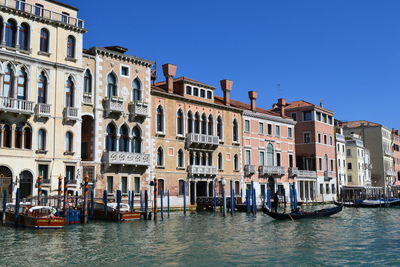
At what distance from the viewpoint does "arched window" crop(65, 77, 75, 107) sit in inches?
1057

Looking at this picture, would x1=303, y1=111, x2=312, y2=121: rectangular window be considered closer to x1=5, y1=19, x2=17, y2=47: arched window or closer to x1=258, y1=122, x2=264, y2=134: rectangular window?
x1=258, y1=122, x2=264, y2=134: rectangular window

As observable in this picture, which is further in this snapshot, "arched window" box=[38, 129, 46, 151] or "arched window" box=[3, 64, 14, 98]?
"arched window" box=[38, 129, 46, 151]

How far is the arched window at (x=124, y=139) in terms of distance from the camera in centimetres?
2977

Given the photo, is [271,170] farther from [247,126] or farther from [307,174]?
[307,174]

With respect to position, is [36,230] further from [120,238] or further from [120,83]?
[120,83]

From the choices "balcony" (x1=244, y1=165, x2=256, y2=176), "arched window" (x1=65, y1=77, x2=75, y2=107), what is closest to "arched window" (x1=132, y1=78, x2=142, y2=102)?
"arched window" (x1=65, y1=77, x2=75, y2=107)

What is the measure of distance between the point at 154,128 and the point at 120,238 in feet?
48.0

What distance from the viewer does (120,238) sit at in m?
17.5

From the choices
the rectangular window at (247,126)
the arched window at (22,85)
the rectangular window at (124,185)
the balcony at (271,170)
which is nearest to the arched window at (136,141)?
the rectangular window at (124,185)

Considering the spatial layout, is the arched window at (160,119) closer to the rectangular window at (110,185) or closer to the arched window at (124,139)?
the arched window at (124,139)

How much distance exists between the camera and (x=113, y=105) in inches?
1135

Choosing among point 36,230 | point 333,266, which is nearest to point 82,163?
point 36,230

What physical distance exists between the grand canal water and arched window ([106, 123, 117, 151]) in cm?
737

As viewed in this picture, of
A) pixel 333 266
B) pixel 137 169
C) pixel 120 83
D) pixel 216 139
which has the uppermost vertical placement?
pixel 120 83
